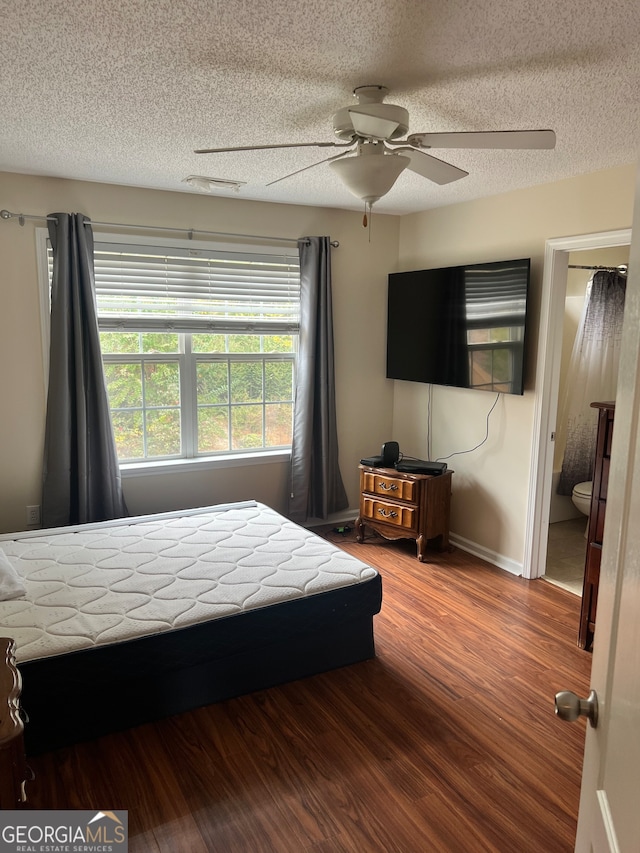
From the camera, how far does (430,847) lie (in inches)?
69.8

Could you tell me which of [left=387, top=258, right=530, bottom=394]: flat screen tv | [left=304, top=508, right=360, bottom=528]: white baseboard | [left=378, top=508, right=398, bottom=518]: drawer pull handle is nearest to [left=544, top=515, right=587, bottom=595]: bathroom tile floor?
[left=378, top=508, right=398, bottom=518]: drawer pull handle

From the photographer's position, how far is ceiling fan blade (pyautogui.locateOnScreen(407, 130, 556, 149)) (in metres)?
1.97

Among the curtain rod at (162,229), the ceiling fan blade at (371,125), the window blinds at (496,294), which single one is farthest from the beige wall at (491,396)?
the ceiling fan blade at (371,125)

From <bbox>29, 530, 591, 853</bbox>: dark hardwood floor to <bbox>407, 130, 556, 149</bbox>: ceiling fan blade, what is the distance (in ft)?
7.11

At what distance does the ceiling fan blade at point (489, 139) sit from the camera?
6.45 ft

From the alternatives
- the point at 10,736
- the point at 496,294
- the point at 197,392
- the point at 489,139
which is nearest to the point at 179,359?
the point at 197,392

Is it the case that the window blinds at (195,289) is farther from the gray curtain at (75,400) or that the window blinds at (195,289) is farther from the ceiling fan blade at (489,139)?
the ceiling fan blade at (489,139)

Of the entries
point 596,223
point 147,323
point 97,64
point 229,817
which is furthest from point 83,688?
point 596,223

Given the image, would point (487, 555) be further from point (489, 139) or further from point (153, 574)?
point (489, 139)

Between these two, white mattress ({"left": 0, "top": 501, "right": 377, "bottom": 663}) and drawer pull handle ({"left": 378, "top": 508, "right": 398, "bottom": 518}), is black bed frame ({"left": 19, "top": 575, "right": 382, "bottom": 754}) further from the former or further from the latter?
drawer pull handle ({"left": 378, "top": 508, "right": 398, "bottom": 518})

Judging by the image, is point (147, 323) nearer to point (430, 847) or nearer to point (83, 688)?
point (83, 688)

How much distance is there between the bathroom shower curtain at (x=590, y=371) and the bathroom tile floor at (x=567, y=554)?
30cm

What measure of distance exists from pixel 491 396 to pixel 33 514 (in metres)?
3.02

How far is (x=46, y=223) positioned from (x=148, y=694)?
2.70 metres
